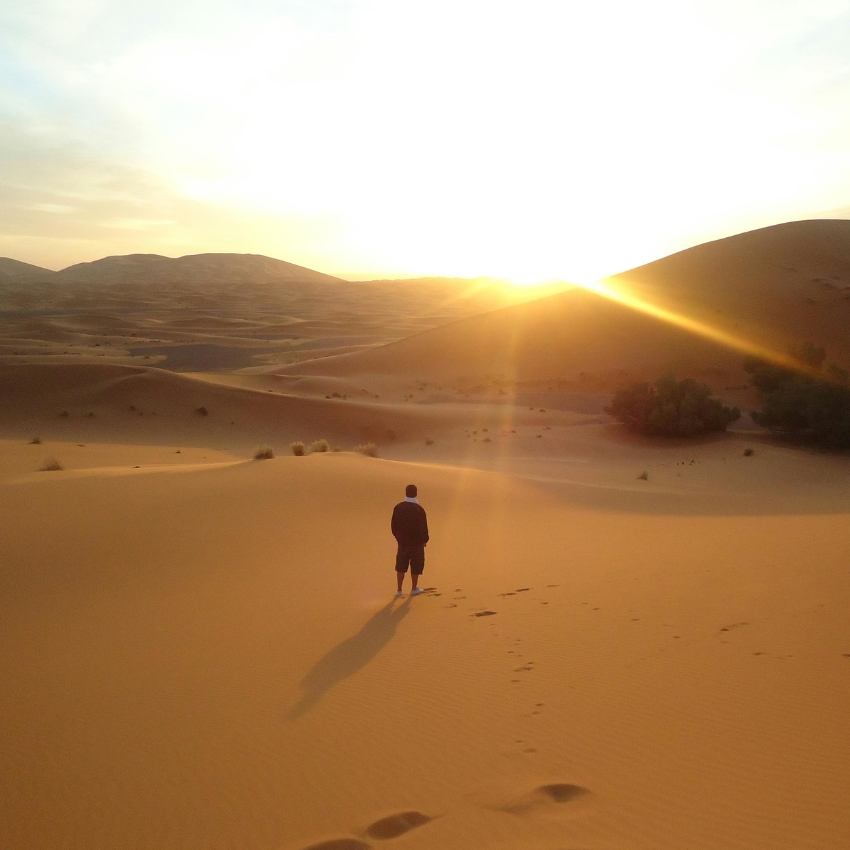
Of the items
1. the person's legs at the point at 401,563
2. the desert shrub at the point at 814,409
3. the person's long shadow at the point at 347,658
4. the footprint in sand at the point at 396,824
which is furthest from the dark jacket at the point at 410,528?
the desert shrub at the point at 814,409

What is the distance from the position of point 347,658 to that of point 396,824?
283 centimetres

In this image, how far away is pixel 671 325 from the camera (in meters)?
49.2

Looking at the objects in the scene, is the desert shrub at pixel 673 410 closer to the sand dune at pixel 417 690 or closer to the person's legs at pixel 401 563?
the sand dune at pixel 417 690

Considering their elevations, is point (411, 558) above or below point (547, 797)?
above

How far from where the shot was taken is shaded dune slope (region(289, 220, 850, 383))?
4656cm

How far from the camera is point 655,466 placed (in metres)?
23.7

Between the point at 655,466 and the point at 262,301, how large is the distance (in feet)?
428

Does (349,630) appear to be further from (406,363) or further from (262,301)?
(262,301)

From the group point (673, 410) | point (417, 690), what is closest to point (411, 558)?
point (417, 690)

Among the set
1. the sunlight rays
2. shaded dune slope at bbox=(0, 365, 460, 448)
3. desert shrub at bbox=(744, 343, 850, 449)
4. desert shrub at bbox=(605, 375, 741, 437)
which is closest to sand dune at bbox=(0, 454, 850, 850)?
desert shrub at bbox=(744, 343, 850, 449)

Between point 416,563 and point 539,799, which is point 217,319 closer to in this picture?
point 416,563

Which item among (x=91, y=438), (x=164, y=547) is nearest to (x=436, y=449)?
(x=91, y=438)

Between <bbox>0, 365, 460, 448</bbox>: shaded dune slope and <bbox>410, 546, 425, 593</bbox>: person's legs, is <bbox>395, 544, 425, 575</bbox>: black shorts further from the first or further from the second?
<bbox>0, 365, 460, 448</bbox>: shaded dune slope

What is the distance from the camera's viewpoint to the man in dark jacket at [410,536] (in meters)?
8.97
